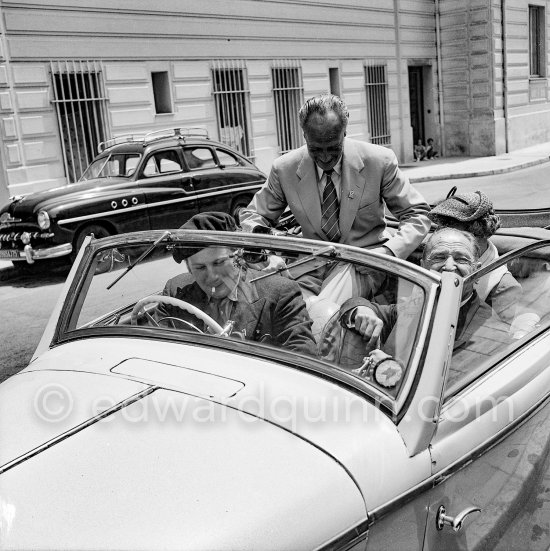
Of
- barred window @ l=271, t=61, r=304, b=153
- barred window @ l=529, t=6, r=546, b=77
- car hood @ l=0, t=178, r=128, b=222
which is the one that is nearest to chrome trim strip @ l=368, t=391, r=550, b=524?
car hood @ l=0, t=178, r=128, b=222

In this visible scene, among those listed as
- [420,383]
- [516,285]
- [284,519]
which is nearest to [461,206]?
[516,285]

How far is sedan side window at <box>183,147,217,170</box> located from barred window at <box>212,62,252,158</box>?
204 inches

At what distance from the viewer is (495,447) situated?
87.0 inches

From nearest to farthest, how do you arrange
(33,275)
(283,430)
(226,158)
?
1. (283,430)
2. (33,275)
3. (226,158)

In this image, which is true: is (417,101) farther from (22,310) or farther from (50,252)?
(22,310)

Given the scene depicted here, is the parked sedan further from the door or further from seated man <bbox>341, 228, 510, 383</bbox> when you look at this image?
the door

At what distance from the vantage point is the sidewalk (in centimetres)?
1777

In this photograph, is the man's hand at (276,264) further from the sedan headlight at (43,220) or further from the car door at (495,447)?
the sedan headlight at (43,220)

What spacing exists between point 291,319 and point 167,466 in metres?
0.99

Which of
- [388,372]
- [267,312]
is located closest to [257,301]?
[267,312]

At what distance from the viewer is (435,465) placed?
1.98m

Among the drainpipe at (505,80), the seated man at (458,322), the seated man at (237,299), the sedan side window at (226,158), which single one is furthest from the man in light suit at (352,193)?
the drainpipe at (505,80)

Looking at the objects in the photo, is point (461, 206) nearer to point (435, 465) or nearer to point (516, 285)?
point (516, 285)

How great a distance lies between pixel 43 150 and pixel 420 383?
11845 mm
